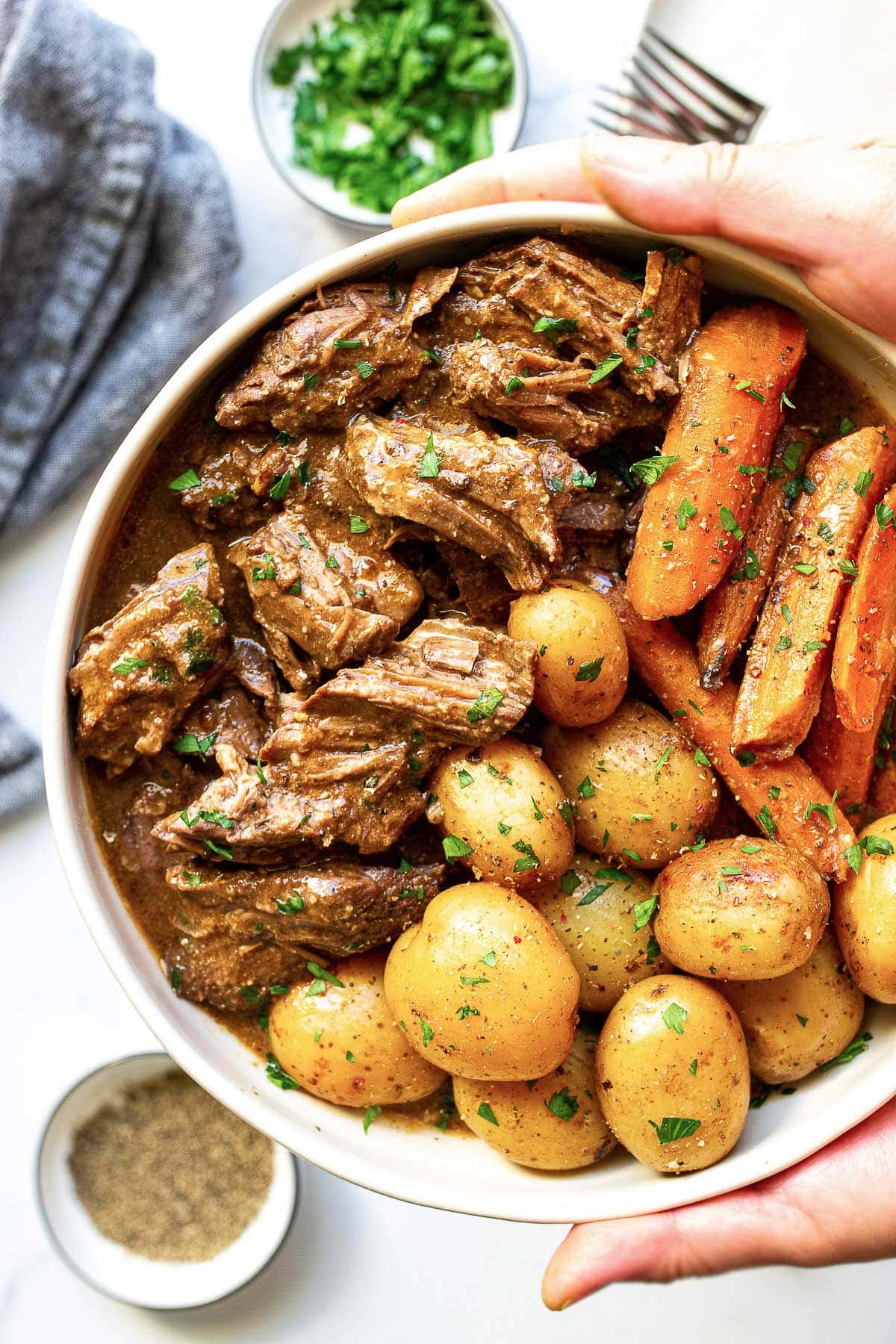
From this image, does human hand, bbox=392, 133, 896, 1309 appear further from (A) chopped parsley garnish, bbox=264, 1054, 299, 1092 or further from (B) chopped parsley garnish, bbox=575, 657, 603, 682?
(B) chopped parsley garnish, bbox=575, 657, 603, 682

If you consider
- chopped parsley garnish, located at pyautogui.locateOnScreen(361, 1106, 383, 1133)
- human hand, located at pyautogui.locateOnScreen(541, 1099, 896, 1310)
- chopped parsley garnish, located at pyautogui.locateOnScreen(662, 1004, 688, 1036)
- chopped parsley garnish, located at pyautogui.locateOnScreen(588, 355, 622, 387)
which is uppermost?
chopped parsley garnish, located at pyautogui.locateOnScreen(588, 355, 622, 387)

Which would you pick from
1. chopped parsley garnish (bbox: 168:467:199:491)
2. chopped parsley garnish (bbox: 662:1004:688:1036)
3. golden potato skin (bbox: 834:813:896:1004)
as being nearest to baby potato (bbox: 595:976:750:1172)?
chopped parsley garnish (bbox: 662:1004:688:1036)

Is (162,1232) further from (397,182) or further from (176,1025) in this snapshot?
(397,182)

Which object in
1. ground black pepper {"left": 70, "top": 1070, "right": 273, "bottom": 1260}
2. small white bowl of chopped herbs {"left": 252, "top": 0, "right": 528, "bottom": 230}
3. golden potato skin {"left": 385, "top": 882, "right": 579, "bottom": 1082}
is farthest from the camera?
ground black pepper {"left": 70, "top": 1070, "right": 273, "bottom": 1260}

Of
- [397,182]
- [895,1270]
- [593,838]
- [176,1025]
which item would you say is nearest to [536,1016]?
[593,838]

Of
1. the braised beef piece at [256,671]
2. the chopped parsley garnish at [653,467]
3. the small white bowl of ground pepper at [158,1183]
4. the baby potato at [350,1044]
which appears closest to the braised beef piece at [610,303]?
the chopped parsley garnish at [653,467]

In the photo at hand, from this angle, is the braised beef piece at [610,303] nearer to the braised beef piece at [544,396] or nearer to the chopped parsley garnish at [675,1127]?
the braised beef piece at [544,396]

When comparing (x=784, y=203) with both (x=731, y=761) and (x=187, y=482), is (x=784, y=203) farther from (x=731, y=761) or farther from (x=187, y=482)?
(x=187, y=482)

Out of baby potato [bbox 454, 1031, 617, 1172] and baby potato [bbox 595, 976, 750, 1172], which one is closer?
baby potato [bbox 595, 976, 750, 1172]

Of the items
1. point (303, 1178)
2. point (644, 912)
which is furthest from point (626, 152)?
point (303, 1178)
